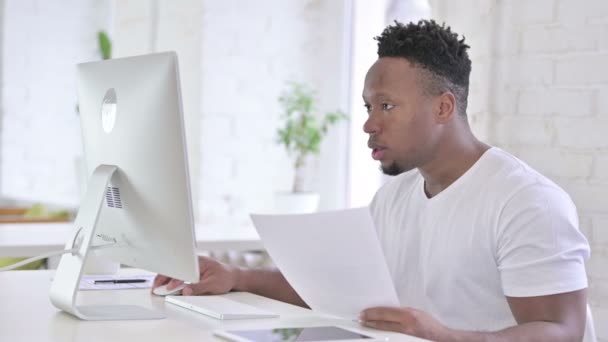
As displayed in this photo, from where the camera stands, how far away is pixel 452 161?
205 cm

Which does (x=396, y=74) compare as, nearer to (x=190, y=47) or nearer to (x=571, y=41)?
(x=571, y=41)

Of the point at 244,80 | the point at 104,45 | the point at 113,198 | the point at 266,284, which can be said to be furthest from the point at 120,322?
the point at 104,45

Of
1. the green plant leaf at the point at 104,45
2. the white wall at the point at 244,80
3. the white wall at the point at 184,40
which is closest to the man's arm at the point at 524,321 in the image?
the white wall at the point at 244,80

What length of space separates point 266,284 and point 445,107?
0.56 metres

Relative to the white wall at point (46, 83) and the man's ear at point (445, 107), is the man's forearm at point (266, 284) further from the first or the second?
the white wall at point (46, 83)

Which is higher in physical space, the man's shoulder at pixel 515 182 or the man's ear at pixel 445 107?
the man's ear at pixel 445 107

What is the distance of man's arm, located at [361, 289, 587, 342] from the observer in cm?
159

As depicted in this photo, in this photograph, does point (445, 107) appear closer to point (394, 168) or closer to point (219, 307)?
point (394, 168)

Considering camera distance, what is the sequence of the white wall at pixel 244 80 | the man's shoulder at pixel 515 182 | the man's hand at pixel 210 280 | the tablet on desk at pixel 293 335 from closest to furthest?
the tablet on desk at pixel 293 335 < the man's shoulder at pixel 515 182 < the man's hand at pixel 210 280 < the white wall at pixel 244 80

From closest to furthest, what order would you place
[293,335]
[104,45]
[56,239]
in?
[293,335], [56,239], [104,45]

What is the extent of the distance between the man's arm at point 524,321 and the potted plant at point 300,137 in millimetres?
2121

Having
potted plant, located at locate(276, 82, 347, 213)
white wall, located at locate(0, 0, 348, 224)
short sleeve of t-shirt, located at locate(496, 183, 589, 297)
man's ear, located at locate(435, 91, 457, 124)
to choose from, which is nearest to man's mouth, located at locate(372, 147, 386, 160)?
man's ear, located at locate(435, 91, 457, 124)

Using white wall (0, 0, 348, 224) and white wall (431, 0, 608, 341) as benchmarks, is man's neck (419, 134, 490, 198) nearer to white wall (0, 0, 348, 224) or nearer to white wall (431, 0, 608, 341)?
Answer: white wall (431, 0, 608, 341)

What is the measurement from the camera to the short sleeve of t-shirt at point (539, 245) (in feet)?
5.69
